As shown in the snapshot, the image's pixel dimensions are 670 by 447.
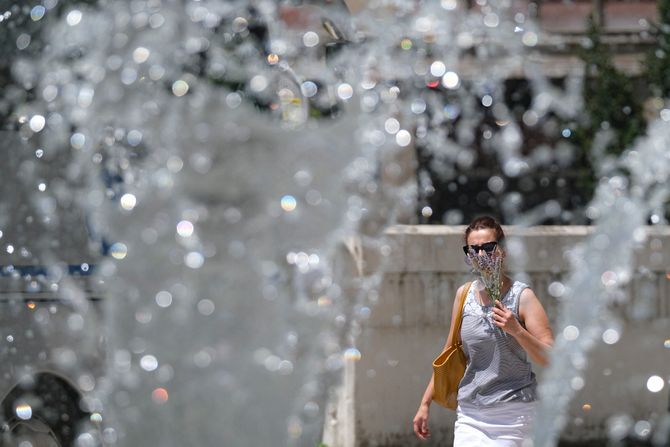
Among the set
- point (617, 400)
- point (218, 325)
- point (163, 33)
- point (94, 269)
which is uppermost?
point (163, 33)

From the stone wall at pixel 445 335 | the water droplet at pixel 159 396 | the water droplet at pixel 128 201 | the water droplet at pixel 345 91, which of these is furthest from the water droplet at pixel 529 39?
the water droplet at pixel 159 396

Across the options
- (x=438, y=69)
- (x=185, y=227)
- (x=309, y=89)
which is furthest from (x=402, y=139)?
(x=438, y=69)

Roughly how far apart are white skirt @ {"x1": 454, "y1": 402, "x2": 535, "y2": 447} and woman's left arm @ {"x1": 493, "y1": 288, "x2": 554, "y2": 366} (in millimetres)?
227

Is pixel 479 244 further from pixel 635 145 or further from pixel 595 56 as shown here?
pixel 595 56

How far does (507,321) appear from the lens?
406cm

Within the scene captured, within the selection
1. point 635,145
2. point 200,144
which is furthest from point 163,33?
point 635,145

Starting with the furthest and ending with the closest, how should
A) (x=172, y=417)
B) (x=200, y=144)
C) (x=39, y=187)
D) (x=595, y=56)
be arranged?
1. (x=595, y=56)
2. (x=200, y=144)
3. (x=172, y=417)
4. (x=39, y=187)

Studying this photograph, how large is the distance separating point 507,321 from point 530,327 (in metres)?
0.15

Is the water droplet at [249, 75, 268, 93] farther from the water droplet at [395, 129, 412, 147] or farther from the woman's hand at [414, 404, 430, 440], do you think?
the woman's hand at [414, 404, 430, 440]

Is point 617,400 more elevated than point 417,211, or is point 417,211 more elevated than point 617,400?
point 417,211

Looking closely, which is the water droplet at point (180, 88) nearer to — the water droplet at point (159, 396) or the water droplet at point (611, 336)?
the water droplet at point (159, 396)

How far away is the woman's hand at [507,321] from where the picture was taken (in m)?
4.06

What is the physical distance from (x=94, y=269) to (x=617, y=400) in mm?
3653

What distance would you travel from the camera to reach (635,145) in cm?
970
